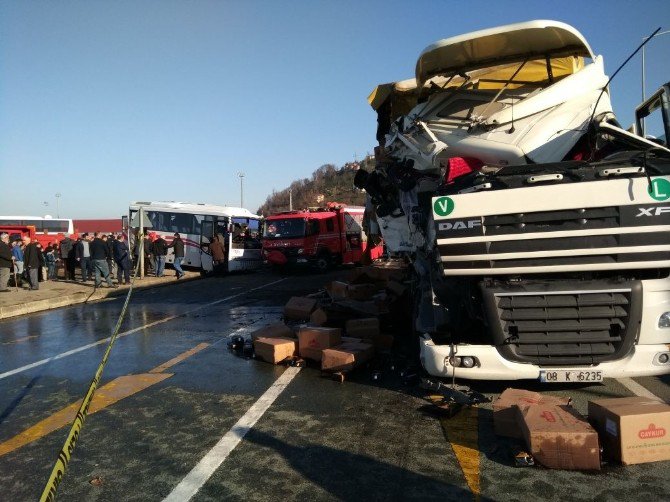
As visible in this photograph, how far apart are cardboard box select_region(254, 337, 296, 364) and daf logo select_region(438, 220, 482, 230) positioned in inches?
112

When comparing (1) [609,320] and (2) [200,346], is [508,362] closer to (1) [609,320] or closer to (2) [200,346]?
(1) [609,320]

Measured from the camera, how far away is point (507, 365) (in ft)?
14.8

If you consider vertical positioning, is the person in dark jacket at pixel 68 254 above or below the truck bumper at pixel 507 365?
above

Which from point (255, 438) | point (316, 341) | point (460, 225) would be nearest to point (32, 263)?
point (316, 341)

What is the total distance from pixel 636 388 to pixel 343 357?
2.99 metres

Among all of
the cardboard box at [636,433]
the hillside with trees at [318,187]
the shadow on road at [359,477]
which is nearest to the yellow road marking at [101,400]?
the shadow on road at [359,477]

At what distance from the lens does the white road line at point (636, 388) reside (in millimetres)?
4960

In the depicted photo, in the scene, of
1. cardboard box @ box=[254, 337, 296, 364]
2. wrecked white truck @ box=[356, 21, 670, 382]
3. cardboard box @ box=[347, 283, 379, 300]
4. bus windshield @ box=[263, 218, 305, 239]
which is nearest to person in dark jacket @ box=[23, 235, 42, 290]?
bus windshield @ box=[263, 218, 305, 239]

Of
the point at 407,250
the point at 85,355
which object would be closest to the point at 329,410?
the point at 407,250

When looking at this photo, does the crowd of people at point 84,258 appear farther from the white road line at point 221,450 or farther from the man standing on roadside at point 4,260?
the white road line at point 221,450

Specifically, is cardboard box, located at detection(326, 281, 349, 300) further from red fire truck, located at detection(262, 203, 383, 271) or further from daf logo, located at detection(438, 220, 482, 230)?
red fire truck, located at detection(262, 203, 383, 271)

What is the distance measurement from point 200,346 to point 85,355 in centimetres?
159

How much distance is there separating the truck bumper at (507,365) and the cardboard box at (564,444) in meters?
0.87

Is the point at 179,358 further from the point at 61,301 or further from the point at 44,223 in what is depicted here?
the point at 44,223
